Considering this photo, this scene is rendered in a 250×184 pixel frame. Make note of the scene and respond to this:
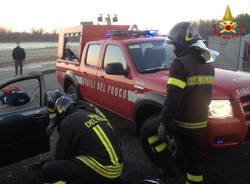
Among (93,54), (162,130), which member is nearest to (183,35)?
(162,130)

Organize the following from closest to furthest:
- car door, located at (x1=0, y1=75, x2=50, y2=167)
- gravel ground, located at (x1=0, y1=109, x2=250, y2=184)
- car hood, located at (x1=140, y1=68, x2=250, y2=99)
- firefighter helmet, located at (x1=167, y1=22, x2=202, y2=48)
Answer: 1. firefighter helmet, located at (x1=167, y1=22, x2=202, y2=48)
2. car door, located at (x1=0, y1=75, x2=50, y2=167)
3. car hood, located at (x1=140, y1=68, x2=250, y2=99)
4. gravel ground, located at (x1=0, y1=109, x2=250, y2=184)

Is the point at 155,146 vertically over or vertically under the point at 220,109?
under

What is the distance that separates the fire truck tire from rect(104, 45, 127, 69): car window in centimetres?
175

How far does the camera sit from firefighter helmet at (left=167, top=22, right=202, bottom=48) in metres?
4.32

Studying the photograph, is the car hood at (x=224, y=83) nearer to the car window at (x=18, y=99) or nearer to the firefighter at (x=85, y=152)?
the car window at (x=18, y=99)

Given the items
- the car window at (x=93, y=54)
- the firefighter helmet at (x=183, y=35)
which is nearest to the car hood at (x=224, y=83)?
the firefighter helmet at (x=183, y=35)

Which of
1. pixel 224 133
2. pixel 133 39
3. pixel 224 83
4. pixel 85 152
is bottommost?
pixel 224 133

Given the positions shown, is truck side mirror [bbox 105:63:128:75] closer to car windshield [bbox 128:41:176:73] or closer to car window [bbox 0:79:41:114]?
car windshield [bbox 128:41:176:73]

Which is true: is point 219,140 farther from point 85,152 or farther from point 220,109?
point 85,152

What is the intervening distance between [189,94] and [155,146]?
2.95 ft

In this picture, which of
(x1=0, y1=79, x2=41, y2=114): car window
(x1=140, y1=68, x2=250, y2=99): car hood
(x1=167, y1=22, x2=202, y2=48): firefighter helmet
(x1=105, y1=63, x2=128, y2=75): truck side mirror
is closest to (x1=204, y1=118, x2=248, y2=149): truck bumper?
(x1=140, y1=68, x2=250, y2=99): car hood

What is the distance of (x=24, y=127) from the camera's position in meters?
4.71

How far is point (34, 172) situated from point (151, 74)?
84.7 inches

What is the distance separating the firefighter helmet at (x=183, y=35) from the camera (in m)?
4.32
